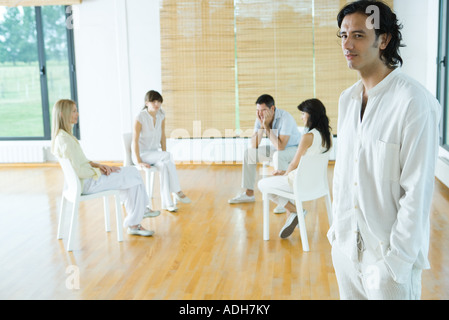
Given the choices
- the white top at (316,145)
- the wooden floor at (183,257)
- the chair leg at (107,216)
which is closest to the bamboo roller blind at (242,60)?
the wooden floor at (183,257)

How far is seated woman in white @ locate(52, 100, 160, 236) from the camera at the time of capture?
160 inches

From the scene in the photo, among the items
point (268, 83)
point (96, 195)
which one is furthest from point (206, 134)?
point (96, 195)

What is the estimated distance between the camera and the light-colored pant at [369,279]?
1592 mm

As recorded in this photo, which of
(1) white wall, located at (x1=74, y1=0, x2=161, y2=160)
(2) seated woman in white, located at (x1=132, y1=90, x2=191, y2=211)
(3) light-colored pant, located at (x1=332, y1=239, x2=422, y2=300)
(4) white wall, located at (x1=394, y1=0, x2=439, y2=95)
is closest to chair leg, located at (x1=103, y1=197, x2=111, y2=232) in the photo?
(2) seated woman in white, located at (x1=132, y1=90, x2=191, y2=211)

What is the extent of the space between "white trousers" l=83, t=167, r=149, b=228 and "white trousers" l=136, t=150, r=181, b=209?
74cm

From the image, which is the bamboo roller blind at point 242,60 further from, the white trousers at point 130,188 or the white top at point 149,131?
the white trousers at point 130,188

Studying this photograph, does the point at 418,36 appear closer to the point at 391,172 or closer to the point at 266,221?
the point at 266,221

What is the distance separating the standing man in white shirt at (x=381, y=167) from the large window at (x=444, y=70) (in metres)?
5.05

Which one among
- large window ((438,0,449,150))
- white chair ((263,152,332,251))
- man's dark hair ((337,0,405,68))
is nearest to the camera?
man's dark hair ((337,0,405,68))

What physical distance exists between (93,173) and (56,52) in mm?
4385

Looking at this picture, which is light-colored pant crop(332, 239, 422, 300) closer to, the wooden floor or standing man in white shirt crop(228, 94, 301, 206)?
the wooden floor

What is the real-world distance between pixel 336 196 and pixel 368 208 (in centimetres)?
17
